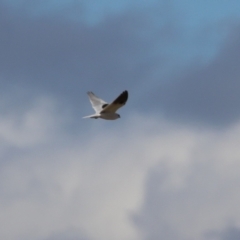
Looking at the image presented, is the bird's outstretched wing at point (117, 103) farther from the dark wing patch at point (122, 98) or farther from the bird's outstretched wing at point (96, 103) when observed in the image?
the bird's outstretched wing at point (96, 103)

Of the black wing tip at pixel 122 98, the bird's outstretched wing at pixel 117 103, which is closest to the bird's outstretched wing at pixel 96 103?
the bird's outstretched wing at pixel 117 103

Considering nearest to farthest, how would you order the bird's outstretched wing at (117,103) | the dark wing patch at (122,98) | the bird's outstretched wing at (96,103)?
1. the dark wing patch at (122,98)
2. the bird's outstretched wing at (117,103)
3. the bird's outstretched wing at (96,103)

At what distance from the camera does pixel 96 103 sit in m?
96.1

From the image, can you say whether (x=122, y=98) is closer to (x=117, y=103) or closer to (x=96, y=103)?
(x=117, y=103)

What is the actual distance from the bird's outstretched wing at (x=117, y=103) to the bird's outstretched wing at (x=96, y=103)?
1.38 meters

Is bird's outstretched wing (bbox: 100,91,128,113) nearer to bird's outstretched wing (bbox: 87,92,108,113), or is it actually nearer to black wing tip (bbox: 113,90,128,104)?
black wing tip (bbox: 113,90,128,104)

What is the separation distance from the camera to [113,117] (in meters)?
91.7

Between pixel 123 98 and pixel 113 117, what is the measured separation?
216 centimetres

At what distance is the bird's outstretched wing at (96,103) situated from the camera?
94000 millimetres

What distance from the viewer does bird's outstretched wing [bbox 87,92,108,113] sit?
94.0 m

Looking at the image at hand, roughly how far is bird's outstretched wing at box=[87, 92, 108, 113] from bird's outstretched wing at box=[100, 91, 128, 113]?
4.54 feet

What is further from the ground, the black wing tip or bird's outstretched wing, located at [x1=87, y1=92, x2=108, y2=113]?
bird's outstretched wing, located at [x1=87, y1=92, x2=108, y2=113]

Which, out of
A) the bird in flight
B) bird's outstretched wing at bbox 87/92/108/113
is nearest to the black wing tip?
the bird in flight

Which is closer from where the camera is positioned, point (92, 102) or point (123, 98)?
point (123, 98)
